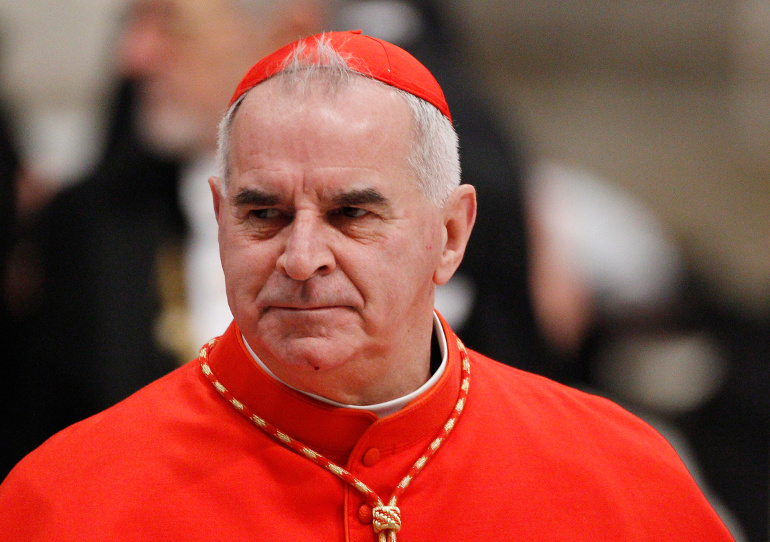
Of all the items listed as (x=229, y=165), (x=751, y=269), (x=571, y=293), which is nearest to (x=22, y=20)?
(x=571, y=293)

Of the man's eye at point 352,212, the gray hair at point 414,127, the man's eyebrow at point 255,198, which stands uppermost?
the gray hair at point 414,127

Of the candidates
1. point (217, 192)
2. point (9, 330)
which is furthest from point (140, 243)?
point (217, 192)

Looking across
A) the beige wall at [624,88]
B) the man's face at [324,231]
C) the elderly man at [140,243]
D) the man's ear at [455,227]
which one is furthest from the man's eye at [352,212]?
the beige wall at [624,88]

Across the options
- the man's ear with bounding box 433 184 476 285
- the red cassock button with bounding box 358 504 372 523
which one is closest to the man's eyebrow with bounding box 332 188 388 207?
the man's ear with bounding box 433 184 476 285

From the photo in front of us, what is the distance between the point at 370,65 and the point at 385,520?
1.12 m

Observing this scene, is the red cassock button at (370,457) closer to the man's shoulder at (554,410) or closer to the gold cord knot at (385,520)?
the gold cord knot at (385,520)

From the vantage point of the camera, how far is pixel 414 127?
2.37m

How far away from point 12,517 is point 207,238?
2.65 m

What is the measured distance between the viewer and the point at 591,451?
262 cm

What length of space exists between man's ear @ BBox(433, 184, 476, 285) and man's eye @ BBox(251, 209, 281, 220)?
48cm

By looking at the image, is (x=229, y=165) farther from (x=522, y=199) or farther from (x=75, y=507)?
(x=522, y=199)

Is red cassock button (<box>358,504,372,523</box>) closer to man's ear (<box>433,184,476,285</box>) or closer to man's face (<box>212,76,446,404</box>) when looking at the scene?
man's face (<box>212,76,446,404</box>)

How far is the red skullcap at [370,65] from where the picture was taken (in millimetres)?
2369

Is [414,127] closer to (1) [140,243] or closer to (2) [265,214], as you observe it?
A: (2) [265,214]
